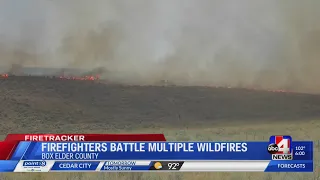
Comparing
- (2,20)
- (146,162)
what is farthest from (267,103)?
(2,20)

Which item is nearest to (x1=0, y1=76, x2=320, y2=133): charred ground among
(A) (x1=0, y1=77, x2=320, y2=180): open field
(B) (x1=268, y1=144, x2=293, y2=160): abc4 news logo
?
(A) (x1=0, y1=77, x2=320, y2=180): open field

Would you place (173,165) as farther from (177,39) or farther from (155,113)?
(177,39)

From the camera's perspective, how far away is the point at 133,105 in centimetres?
351

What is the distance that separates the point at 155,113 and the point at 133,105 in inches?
6.6

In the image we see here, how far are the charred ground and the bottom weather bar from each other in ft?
0.86

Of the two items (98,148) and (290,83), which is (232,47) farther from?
(98,148)

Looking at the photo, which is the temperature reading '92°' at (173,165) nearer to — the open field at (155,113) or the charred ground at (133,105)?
the open field at (155,113)

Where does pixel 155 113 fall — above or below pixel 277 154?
above

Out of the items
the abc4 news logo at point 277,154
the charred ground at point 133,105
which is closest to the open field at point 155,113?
the charred ground at point 133,105

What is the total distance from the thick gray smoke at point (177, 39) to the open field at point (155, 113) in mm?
107

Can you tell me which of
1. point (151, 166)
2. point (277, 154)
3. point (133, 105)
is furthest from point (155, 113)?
point (277, 154)

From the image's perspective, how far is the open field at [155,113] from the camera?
347 centimetres

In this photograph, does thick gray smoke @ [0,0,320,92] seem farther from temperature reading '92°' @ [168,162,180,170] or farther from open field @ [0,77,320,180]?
temperature reading '92°' @ [168,162,180,170]

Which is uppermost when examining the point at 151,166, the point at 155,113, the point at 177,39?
the point at 177,39
